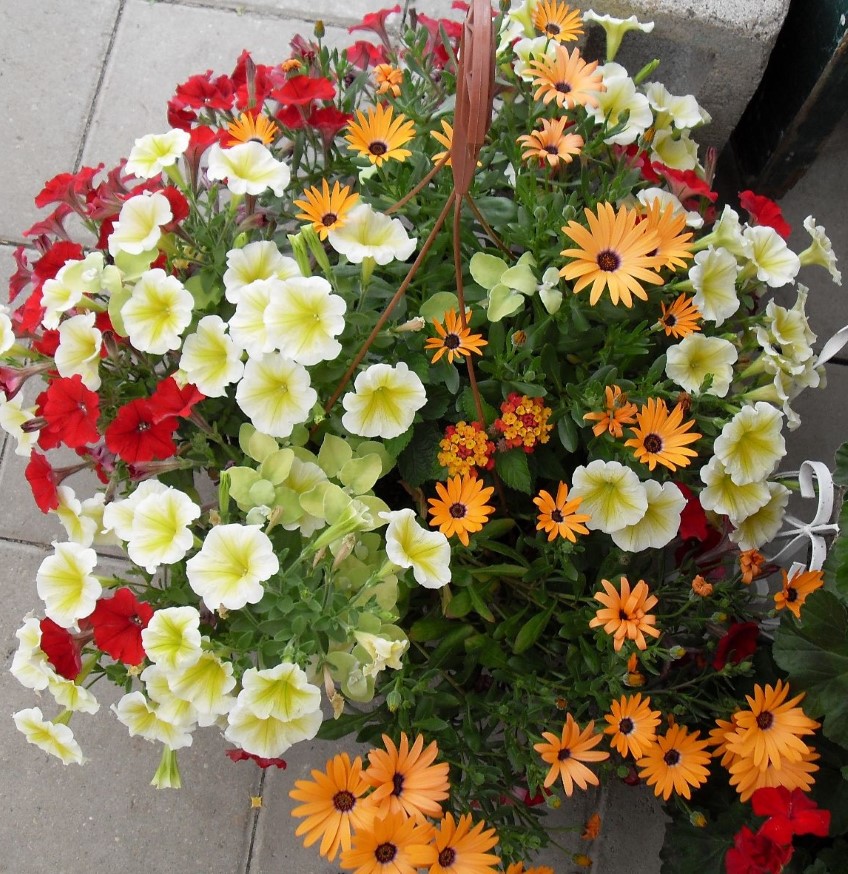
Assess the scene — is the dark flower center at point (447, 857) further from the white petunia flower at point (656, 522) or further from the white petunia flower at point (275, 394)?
the white petunia flower at point (275, 394)

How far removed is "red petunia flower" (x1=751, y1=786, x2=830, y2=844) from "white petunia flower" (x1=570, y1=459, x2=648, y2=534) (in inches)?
18.0

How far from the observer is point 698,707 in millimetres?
1723

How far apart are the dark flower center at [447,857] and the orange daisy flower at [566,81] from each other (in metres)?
1.24

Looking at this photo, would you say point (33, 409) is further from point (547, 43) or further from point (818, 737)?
point (818, 737)

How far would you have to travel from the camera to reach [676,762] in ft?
4.70

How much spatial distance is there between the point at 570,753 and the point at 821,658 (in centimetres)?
44

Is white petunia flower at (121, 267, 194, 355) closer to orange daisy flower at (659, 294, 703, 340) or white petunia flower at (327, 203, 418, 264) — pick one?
white petunia flower at (327, 203, 418, 264)

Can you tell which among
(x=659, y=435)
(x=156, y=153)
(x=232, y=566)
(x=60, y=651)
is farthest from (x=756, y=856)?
(x=156, y=153)

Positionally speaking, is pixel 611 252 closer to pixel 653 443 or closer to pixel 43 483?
pixel 653 443

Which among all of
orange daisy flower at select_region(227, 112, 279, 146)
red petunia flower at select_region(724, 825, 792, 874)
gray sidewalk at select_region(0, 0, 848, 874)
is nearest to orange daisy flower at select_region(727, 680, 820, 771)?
red petunia flower at select_region(724, 825, 792, 874)

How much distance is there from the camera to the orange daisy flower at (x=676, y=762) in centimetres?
141

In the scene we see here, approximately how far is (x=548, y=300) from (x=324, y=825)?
89 centimetres

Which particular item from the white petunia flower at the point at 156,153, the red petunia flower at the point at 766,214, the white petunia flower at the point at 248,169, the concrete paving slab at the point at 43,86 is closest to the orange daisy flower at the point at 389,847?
the white petunia flower at the point at 248,169

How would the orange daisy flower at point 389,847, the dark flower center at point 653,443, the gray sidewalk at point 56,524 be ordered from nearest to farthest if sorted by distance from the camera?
the orange daisy flower at point 389,847, the dark flower center at point 653,443, the gray sidewalk at point 56,524
